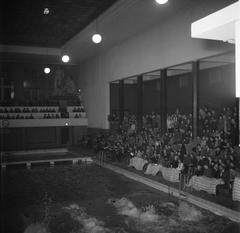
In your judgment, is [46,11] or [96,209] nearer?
[96,209]

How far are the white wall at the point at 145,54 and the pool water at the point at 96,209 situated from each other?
4058 millimetres

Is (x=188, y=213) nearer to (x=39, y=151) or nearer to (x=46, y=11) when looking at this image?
(x=46, y=11)

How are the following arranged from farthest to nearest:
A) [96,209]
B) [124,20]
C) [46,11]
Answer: [46,11], [124,20], [96,209]

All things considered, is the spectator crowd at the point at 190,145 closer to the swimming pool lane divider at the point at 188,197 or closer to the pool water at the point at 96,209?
the swimming pool lane divider at the point at 188,197

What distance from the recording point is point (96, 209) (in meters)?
7.54

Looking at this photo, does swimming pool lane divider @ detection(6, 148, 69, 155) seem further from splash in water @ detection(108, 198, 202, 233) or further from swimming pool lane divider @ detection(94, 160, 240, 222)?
splash in water @ detection(108, 198, 202, 233)

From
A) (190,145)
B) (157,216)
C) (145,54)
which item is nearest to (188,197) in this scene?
(157,216)

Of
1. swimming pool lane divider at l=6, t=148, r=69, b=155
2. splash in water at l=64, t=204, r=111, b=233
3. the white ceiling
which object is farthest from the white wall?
splash in water at l=64, t=204, r=111, b=233

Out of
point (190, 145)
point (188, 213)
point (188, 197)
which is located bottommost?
point (188, 213)

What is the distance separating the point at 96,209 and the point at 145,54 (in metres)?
7.05

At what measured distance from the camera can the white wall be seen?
941 centimetres

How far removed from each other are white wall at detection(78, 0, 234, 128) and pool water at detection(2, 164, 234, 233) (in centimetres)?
406

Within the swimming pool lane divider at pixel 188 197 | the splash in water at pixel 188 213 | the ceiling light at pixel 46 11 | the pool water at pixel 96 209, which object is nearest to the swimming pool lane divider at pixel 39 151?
the pool water at pixel 96 209

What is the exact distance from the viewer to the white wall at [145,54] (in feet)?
30.9
